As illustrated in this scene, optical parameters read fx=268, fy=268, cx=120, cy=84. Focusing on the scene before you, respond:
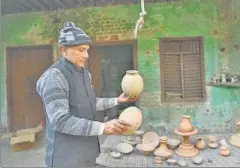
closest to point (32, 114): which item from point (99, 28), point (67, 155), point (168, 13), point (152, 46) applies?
point (99, 28)

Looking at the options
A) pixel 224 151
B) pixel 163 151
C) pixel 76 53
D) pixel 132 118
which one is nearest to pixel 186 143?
pixel 163 151

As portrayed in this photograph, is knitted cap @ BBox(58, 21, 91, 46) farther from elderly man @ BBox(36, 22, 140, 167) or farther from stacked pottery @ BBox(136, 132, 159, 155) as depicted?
stacked pottery @ BBox(136, 132, 159, 155)

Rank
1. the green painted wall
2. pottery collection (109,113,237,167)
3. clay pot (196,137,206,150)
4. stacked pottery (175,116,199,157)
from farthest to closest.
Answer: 1. the green painted wall
2. clay pot (196,137,206,150)
3. stacked pottery (175,116,199,157)
4. pottery collection (109,113,237,167)

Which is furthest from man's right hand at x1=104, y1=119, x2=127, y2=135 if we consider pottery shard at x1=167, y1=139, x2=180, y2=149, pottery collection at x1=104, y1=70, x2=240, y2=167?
pottery shard at x1=167, y1=139, x2=180, y2=149

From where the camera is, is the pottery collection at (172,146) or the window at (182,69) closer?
the pottery collection at (172,146)

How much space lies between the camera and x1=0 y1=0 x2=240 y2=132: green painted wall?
16.8 ft

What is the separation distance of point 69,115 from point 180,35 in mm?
4104

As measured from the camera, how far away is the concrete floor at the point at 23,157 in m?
4.00

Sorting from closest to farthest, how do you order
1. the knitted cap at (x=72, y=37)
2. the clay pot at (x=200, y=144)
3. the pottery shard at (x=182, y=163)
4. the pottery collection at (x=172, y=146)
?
the knitted cap at (x=72, y=37) → the pottery shard at (x=182, y=163) → the pottery collection at (x=172, y=146) → the clay pot at (x=200, y=144)

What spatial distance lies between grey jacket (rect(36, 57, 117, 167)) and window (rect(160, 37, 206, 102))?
3.59 m

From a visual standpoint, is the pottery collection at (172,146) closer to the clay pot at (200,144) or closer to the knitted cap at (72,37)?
the clay pot at (200,144)

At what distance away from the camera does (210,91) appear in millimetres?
5141

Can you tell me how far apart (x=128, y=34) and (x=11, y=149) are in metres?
3.05

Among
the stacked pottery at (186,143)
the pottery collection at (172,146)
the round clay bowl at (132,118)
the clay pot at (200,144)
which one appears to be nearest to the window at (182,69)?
the pottery collection at (172,146)
